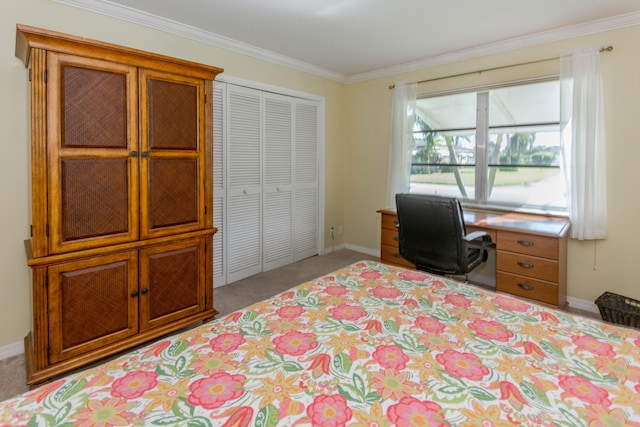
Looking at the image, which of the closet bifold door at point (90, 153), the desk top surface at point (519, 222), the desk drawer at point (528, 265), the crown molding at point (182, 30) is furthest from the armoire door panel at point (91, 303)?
the desk drawer at point (528, 265)

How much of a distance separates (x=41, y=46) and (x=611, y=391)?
2.74 meters

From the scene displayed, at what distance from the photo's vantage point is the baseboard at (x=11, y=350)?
232 cm

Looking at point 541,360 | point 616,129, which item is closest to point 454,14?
point 616,129

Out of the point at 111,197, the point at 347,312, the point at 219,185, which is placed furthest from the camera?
the point at 219,185

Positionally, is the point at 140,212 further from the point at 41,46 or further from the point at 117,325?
the point at 41,46

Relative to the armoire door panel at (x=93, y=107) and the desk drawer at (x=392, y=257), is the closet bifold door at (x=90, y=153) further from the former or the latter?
the desk drawer at (x=392, y=257)

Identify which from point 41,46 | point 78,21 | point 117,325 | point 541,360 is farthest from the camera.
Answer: point 78,21

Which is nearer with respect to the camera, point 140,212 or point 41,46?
point 41,46

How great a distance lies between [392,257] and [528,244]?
1.32 m

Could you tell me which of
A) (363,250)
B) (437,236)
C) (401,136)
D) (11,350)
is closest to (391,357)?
(437,236)

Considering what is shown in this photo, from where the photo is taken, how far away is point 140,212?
223 cm

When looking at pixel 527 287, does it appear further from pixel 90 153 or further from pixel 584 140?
pixel 90 153

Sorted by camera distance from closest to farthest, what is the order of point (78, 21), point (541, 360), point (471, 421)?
point (471, 421)
point (541, 360)
point (78, 21)

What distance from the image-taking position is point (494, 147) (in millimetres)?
3662
